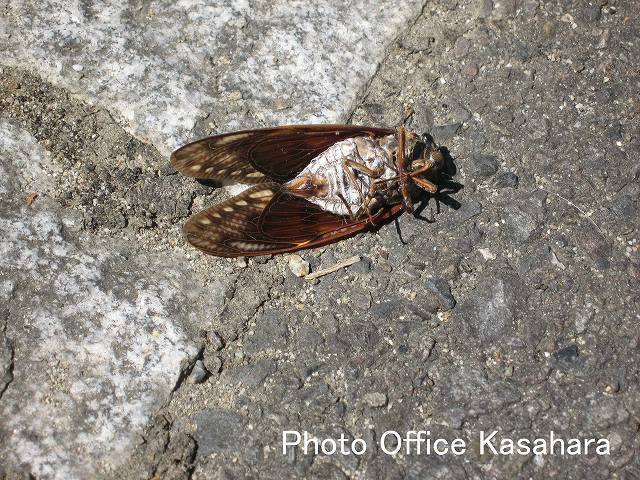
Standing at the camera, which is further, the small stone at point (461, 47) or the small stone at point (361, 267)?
the small stone at point (461, 47)

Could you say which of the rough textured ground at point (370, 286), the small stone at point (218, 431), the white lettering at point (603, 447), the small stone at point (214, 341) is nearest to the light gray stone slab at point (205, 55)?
the rough textured ground at point (370, 286)

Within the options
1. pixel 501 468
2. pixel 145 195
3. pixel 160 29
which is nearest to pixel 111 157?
pixel 145 195

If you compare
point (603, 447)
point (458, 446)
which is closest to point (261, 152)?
point (458, 446)

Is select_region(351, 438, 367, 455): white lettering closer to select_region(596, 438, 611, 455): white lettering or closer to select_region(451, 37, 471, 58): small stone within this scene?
select_region(596, 438, 611, 455): white lettering

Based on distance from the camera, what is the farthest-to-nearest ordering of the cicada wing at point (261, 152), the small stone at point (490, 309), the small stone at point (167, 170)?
1. the small stone at point (167, 170)
2. the cicada wing at point (261, 152)
3. the small stone at point (490, 309)

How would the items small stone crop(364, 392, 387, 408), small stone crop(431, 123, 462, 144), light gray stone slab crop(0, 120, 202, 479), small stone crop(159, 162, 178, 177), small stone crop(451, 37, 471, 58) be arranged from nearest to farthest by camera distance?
light gray stone slab crop(0, 120, 202, 479)
small stone crop(364, 392, 387, 408)
small stone crop(159, 162, 178, 177)
small stone crop(431, 123, 462, 144)
small stone crop(451, 37, 471, 58)

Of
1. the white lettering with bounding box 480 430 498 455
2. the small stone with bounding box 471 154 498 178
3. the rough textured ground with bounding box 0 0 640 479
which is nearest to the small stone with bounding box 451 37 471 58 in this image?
the rough textured ground with bounding box 0 0 640 479

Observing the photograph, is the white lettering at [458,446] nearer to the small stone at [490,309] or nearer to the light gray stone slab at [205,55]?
the small stone at [490,309]

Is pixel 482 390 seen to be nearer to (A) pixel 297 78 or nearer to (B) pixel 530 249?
(B) pixel 530 249
